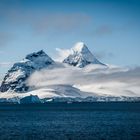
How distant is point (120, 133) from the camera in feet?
328

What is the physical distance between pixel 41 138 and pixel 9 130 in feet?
60.0

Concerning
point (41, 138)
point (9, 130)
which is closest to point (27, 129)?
point (9, 130)

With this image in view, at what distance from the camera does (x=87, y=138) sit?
9262 cm

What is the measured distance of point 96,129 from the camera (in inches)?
4382

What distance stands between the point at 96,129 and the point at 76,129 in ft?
15.2

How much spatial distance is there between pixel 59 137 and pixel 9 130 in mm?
19556

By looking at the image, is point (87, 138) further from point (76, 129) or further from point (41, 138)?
point (76, 129)

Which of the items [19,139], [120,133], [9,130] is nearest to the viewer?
[19,139]

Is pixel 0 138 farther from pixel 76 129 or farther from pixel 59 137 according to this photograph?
pixel 76 129

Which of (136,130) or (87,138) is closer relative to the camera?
(87,138)

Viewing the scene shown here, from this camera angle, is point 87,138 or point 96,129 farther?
point 96,129

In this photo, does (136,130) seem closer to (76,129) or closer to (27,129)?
→ (76,129)

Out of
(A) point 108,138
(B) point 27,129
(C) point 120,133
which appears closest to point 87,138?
(A) point 108,138

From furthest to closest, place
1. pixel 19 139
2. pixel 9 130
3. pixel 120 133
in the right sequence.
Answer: pixel 9 130 < pixel 120 133 < pixel 19 139
